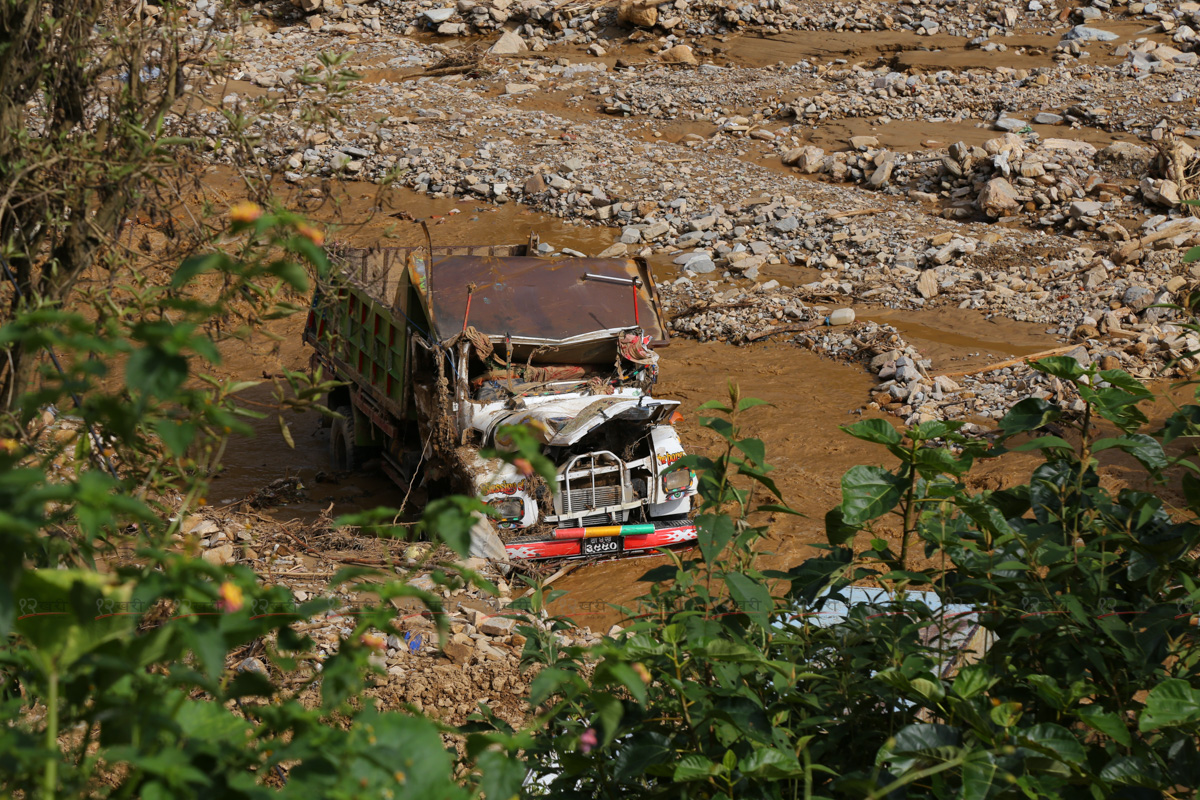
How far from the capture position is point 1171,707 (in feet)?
6.71

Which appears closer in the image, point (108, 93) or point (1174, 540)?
point (1174, 540)

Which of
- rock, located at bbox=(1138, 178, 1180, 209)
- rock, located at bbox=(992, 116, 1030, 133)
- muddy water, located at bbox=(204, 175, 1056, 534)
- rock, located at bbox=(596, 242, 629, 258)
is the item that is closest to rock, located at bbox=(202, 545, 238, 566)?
muddy water, located at bbox=(204, 175, 1056, 534)

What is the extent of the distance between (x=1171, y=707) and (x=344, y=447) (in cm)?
906

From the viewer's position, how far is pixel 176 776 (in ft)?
4.27

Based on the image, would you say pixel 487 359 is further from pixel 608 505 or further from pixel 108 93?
pixel 108 93

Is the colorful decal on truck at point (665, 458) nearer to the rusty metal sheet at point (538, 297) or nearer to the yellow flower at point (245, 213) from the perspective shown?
the rusty metal sheet at point (538, 297)

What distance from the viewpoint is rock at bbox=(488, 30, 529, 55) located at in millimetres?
23908

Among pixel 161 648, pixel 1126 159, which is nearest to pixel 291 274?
pixel 161 648

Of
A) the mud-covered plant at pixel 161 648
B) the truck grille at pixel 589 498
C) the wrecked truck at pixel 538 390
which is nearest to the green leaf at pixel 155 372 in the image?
the mud-covered plant at pixel 161 648

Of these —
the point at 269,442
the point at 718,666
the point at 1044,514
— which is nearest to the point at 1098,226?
the point at 269,442

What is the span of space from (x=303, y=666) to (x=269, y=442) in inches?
265

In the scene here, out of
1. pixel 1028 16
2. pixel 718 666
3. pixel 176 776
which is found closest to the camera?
pixel 176 776

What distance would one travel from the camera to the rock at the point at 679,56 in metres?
22.9

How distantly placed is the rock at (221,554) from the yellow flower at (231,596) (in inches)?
220
